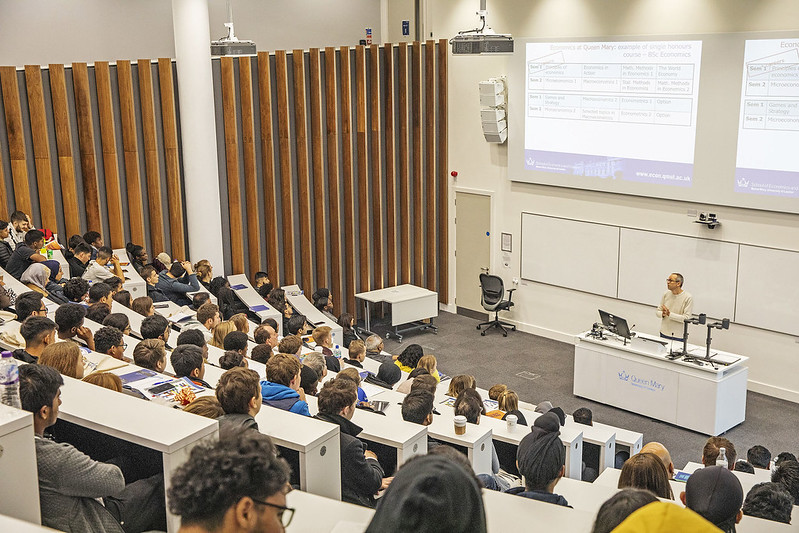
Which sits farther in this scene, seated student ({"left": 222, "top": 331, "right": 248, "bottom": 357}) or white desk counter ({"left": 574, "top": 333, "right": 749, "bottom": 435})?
white desk counter ({"left": 574, "top": 333, "right": 749, "bottom": 435})

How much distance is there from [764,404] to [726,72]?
3.64 metres

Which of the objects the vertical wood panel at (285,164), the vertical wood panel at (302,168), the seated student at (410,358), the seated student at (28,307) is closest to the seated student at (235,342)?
the seated student at (28,307)

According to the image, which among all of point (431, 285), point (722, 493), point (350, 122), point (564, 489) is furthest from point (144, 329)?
point (431, 285)

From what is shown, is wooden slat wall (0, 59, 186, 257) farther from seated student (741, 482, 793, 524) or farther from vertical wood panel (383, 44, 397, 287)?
seated student (741, 482, 793, 524)

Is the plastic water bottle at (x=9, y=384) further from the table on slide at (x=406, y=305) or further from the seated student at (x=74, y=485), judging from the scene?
the table on slide at (x=406, y=305)

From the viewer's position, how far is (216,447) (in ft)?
6.18

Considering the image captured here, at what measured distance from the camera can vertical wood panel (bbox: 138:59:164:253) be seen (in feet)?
33.9

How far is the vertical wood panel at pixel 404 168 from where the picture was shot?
12219 millimetres

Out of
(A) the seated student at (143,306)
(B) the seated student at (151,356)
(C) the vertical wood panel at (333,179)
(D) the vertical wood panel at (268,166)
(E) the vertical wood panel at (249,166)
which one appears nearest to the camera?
(B) the seated student at (151,356)

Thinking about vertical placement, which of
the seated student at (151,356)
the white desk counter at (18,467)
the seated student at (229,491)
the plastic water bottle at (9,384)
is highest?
the seated student at (229,491)

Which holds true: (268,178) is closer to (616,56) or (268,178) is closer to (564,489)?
(616,56)

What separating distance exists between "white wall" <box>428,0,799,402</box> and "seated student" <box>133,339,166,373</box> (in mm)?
6730

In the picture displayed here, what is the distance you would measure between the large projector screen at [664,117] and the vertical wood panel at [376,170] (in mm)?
1901

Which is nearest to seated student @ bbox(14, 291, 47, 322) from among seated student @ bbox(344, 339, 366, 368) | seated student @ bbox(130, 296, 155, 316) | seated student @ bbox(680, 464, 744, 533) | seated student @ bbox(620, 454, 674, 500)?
seated student @ bbox(130, 296, 155, 316)
